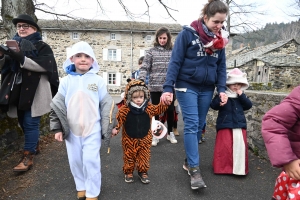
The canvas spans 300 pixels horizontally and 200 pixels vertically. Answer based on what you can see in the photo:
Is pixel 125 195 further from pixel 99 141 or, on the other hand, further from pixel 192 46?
pixel 192 46

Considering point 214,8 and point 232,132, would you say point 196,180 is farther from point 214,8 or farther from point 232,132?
point 214,8

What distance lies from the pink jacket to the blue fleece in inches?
51.7

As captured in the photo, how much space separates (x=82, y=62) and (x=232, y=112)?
6.31ft

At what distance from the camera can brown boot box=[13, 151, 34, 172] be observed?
2.91 metres

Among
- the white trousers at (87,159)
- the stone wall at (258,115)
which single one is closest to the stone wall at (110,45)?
the stone wall at (258,115)

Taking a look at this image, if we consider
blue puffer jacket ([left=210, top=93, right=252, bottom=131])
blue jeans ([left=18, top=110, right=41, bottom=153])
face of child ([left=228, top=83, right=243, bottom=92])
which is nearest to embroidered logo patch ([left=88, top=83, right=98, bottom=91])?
blue jeans ([left=18, top=110, right=41, bottom=153])

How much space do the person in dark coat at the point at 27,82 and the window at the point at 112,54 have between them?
2361 centimetres

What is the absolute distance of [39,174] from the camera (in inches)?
117

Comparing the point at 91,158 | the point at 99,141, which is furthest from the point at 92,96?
the point at 91,158

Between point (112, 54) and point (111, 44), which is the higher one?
point (111, 44)

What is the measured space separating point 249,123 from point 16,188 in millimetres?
3445

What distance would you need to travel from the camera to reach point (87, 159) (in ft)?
7.54

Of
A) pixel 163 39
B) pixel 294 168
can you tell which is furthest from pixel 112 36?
pixel 294 168

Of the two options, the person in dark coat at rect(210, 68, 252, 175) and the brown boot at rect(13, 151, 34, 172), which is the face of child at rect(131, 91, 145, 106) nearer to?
the person in dark coat at rect(210, 68, 252, 175)
